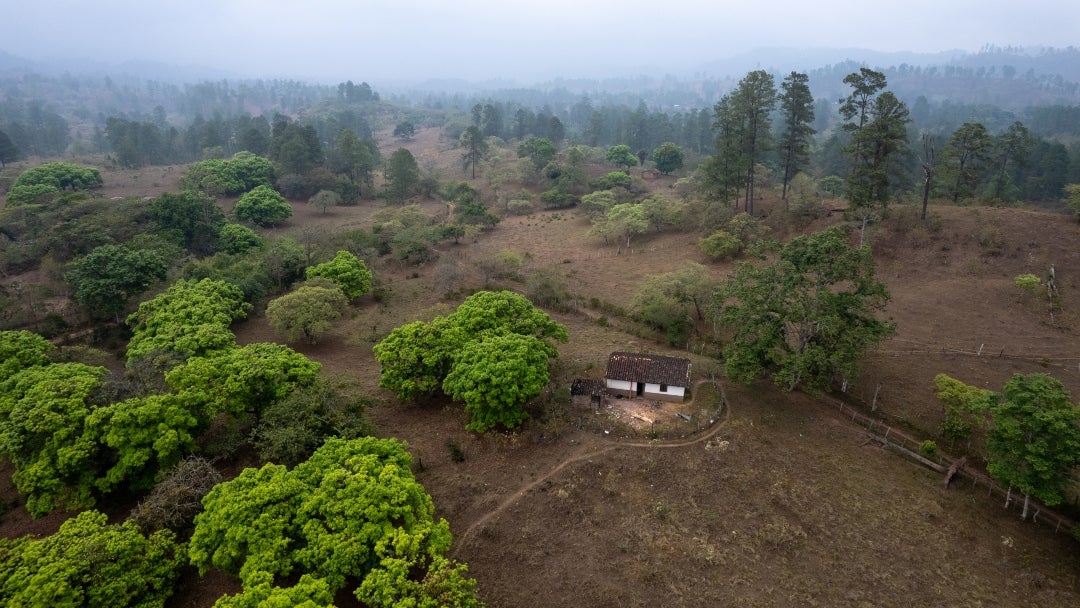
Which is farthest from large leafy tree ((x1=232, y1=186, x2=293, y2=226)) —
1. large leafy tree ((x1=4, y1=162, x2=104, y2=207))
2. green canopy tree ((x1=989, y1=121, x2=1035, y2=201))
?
green canopy tree ((x1=989, y1=121, x2=1035, y2=201))

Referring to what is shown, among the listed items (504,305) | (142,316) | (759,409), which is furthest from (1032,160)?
(142,316)

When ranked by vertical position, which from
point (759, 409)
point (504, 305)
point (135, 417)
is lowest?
point (759, 409)

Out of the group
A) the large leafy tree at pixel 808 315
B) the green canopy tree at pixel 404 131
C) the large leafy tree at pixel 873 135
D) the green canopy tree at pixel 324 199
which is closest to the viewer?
the large leafy tree at pixel 808 315

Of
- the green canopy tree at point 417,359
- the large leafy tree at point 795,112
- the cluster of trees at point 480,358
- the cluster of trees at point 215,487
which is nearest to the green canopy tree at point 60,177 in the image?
the cluster of trees at point 215,487

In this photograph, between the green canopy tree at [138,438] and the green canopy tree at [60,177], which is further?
the green canopy tree at [60,177]

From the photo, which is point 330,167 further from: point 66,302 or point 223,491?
point 223,491

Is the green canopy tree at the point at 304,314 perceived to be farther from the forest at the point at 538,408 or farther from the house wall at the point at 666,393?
the house wall at the point at 666,393

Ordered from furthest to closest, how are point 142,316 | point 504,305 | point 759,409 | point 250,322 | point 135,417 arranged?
1. point 250,322
2. point 142,316
3. point 504,305
4. point 759,409
5. point 135,417
